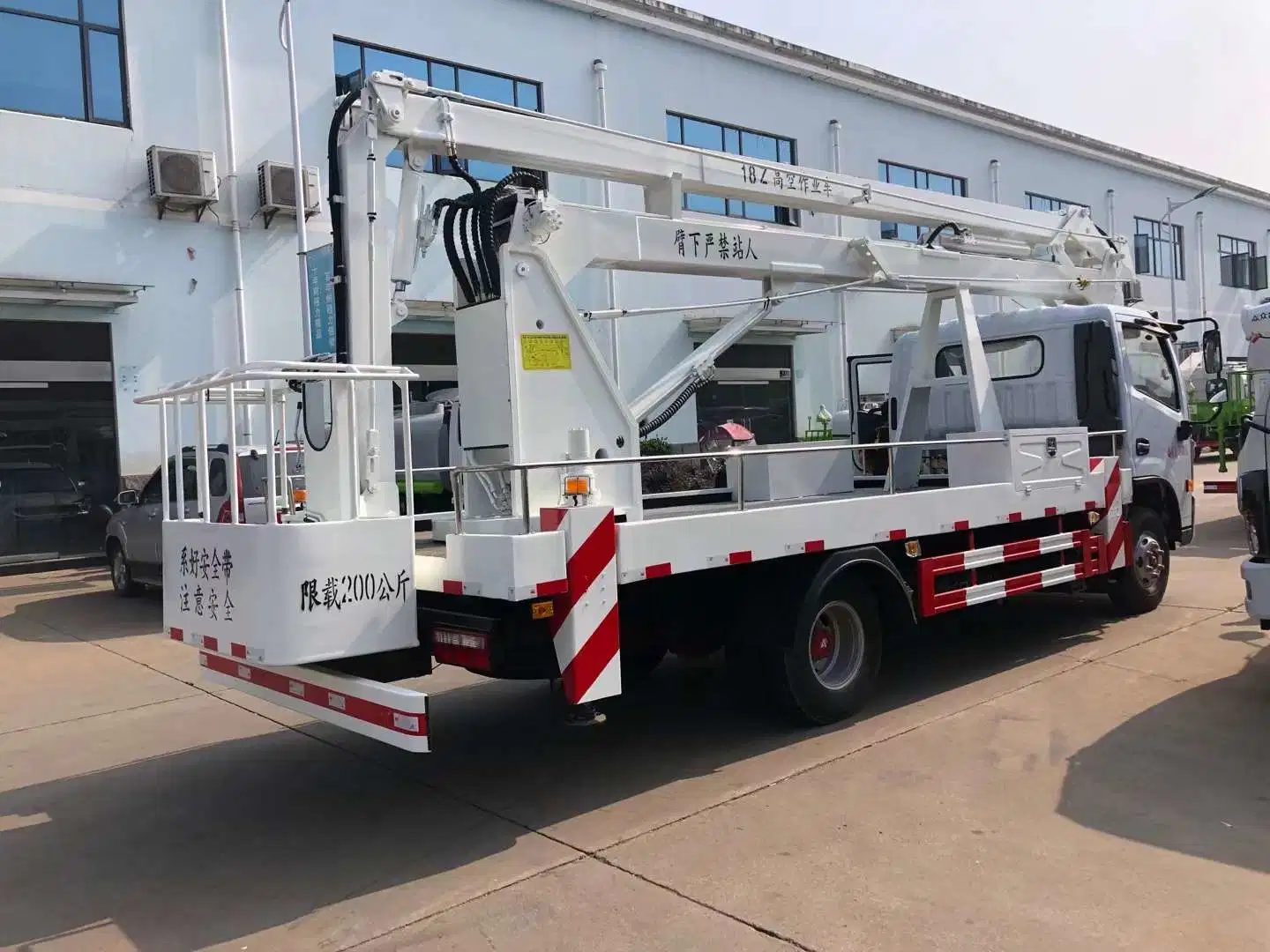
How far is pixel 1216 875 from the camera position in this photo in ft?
12.5

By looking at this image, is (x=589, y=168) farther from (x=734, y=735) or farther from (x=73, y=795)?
(x=73, y=795)

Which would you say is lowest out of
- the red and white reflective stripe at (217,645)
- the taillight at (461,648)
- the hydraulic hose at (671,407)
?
the taillight at (461,648)

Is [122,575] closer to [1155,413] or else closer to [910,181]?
[1155,413]

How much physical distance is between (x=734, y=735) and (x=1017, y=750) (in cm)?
145

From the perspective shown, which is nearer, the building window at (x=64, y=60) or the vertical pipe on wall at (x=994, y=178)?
the building window at (x=64, y=60)

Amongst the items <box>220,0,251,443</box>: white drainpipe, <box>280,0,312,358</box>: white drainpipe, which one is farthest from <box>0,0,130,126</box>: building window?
<box>280,0,312,358</box>: white drainpipe

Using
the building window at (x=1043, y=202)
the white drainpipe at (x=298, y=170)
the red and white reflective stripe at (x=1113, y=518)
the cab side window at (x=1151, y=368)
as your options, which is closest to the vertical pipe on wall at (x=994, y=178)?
the building window at (x=1043, y=202)

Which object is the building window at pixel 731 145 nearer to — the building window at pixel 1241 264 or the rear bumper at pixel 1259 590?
the rear bumper at pixel 1259 590

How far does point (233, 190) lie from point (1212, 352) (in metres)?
12.4

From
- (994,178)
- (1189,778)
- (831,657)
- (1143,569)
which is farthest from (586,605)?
(994,178)

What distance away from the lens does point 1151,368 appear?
27.8 feet

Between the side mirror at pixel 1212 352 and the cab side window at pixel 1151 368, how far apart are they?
287 millimetres

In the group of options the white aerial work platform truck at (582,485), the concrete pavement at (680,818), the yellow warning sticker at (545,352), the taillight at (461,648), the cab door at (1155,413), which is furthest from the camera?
the cab door at (1155,413)

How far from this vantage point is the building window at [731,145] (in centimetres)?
1952
